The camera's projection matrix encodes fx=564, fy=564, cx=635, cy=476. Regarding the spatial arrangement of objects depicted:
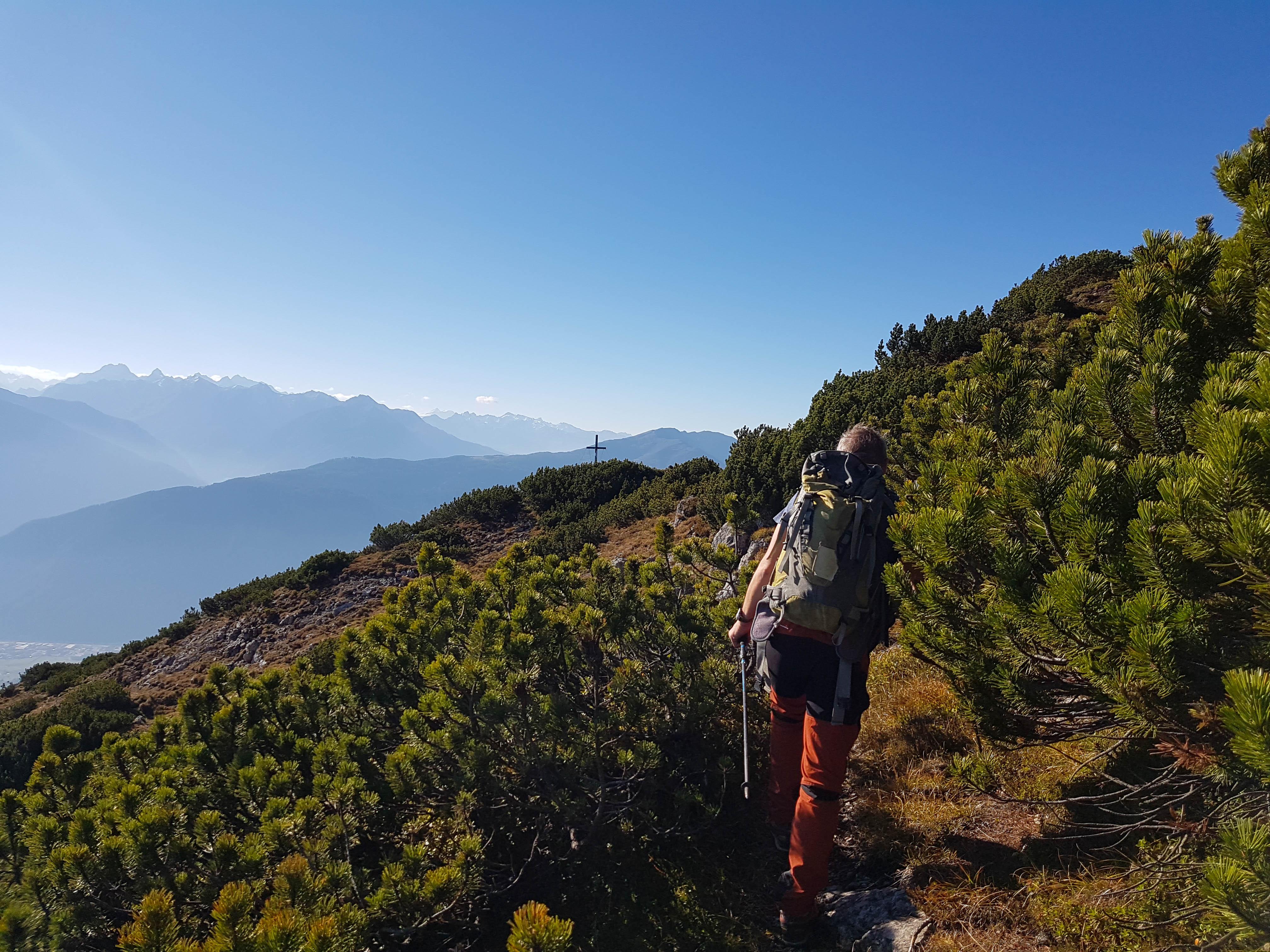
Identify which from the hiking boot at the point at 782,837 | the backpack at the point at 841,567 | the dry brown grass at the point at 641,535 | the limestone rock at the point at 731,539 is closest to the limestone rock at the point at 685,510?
the dry brown grass at the point at 641,535

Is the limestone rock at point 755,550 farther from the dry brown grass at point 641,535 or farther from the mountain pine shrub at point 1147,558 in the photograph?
the mountain pine shrub at point 1147,558

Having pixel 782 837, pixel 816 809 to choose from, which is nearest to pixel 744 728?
pixel 816 809

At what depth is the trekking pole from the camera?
10.3 ft

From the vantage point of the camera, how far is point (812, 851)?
2785 millimetres

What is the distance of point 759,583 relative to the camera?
10.7ft

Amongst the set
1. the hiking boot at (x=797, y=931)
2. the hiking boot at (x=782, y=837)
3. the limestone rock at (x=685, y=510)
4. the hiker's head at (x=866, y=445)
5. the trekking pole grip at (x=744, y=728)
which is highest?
the hiker's head at (x=866, y=445)

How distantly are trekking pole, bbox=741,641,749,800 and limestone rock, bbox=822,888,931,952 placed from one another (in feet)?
2.19

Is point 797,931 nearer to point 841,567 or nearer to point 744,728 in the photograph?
point 744,728

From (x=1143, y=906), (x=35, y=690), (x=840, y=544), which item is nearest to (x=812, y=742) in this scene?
(x=840, y=544)

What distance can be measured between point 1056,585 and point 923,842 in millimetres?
2118

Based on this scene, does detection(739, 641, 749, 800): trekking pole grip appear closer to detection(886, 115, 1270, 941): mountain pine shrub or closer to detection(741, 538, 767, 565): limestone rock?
detection(886, 115, 1270, 941): mountain pine shrub

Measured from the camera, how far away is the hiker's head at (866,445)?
10.0 feet

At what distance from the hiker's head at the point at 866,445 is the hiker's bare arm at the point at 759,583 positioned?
55cm

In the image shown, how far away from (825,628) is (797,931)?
1.55m
